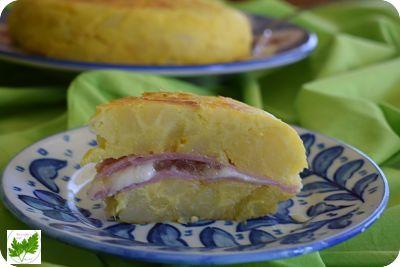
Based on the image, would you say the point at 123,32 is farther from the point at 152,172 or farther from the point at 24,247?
the point at 24,247

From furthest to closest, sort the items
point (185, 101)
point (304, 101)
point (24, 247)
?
point (304, 101), point (185, 101), point (24, 247)

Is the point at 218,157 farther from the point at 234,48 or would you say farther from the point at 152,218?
the point at 234,48

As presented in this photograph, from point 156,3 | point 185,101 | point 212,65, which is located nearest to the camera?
point 185,101

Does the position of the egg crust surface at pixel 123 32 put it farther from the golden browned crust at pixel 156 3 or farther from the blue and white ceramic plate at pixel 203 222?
the blue and white ceramic plate at pixel 203 222

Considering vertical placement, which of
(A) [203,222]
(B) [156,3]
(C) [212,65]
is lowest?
(A) [203,222]

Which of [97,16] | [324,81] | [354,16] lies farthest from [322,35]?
[97,16]

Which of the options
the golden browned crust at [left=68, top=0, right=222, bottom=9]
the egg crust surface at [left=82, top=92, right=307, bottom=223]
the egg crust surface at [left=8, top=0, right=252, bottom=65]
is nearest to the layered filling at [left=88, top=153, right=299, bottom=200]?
the egg crust surface at [left=82, top=92, right=307, bottom=223]

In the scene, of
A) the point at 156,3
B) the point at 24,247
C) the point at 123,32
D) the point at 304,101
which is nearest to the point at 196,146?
the point at 24,247
